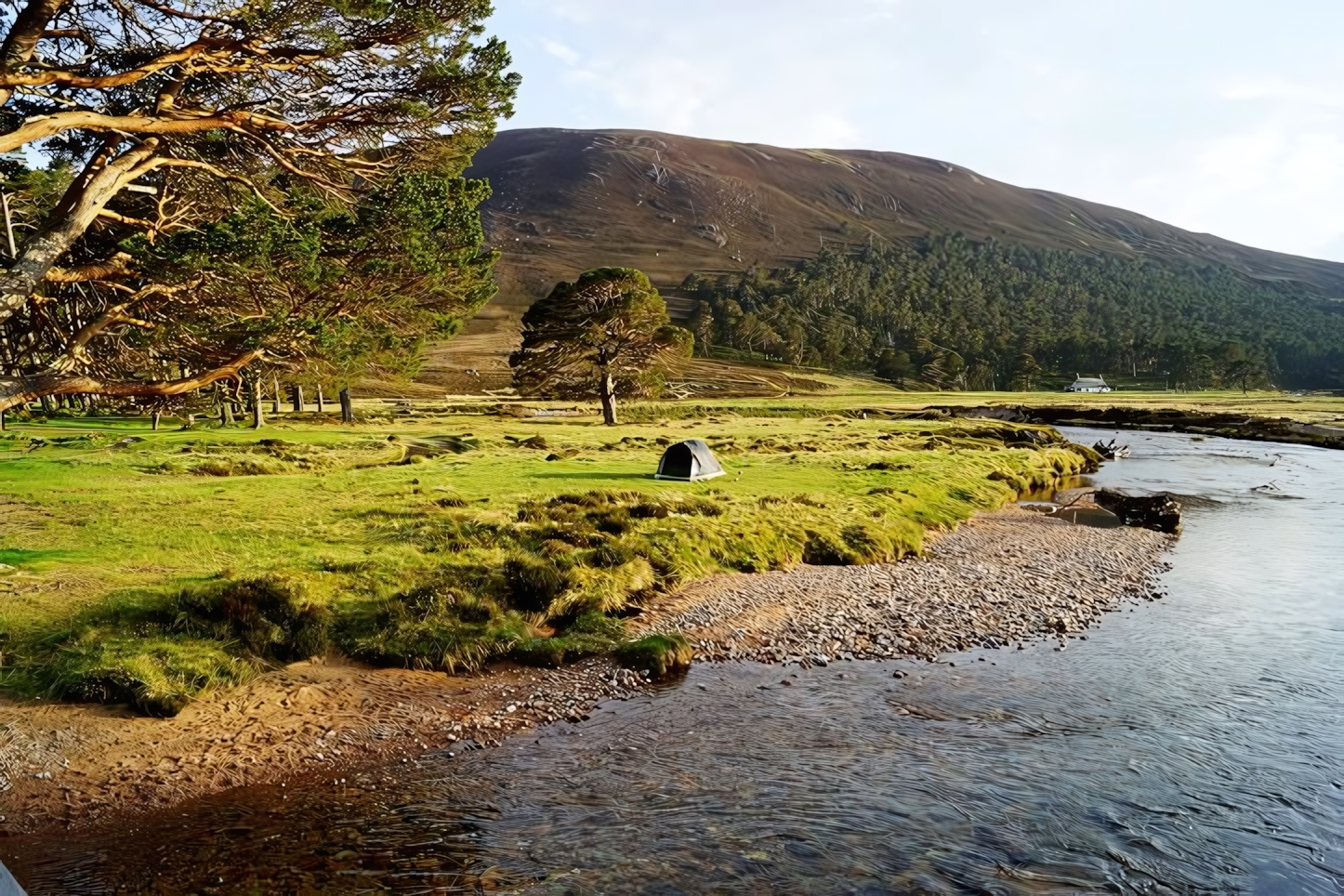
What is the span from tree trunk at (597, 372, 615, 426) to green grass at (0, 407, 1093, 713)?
84.3 feet

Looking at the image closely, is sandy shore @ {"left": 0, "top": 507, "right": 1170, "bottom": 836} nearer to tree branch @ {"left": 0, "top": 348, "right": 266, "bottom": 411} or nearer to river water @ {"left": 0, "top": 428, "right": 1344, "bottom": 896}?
river water @ {"left": 0, "top": 428, "right": 1344, "bottom": 896}

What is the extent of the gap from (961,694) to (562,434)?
4693 centimetres

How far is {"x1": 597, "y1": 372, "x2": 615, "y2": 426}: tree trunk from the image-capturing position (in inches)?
2822

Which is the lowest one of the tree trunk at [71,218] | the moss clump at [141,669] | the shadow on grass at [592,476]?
the moss clump at [141,669]

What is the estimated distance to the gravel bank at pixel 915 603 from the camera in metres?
17.8

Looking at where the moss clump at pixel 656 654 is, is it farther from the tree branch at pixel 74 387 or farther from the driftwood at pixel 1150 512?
the driftwood at pixel 1150 512

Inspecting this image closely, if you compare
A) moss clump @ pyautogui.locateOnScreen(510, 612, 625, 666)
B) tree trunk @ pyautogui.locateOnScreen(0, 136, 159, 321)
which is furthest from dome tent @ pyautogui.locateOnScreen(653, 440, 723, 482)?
tree trunk @ pyautogui.locateOnScreen(0, 136, 159, 321)

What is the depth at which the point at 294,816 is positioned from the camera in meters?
10.7

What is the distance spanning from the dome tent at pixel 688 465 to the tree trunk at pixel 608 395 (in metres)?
35.9

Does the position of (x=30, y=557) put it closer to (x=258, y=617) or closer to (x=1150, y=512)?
(x=258, y=617)

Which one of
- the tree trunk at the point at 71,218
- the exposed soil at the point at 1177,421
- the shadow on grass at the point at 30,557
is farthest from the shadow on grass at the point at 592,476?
the exposed soil at the point at 1177,421

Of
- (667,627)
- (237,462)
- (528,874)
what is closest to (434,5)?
(667,627)

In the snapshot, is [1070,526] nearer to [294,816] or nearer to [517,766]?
[517,766]

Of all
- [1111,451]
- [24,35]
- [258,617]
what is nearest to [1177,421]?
[1111,451]
